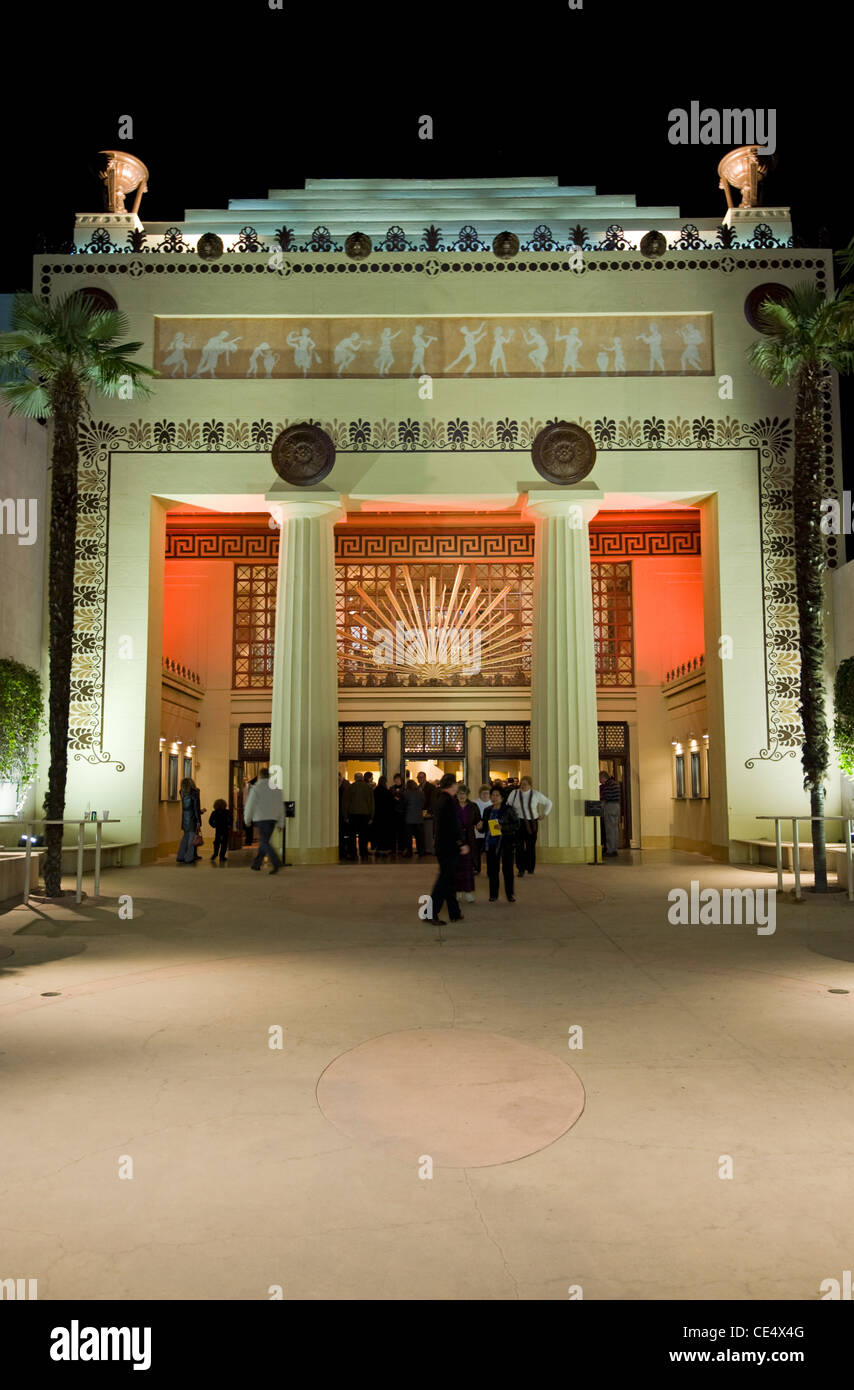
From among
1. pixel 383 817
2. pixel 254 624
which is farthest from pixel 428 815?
pixel 254 624

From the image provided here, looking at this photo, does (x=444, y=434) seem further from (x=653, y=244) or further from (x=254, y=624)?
(x=254, y=624)

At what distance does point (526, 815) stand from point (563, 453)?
720cm

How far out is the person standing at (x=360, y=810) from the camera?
18344mm

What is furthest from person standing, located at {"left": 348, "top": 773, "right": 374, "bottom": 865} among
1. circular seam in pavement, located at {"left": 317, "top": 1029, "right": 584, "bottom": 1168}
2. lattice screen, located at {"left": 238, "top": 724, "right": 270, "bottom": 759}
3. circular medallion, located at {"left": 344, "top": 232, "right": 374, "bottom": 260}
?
circular seam in pavement, located at {"left": 317, "top": 1029, "right": 584, "bottom": 1168}

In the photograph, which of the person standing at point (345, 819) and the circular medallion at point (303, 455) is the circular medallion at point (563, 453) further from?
the person standing at point (345, 819)

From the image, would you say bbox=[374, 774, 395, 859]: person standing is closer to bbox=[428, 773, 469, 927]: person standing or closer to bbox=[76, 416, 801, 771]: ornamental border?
bbox=[76, 416, 801, 771]: ornamental border

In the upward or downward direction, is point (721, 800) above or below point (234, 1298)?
above

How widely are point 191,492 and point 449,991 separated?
12875mm

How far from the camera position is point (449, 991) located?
6.88m

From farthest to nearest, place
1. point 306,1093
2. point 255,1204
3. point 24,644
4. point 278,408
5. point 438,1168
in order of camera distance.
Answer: point 278,408 → point 24,644 → point 306,1093 → point 438,1168 → point 255,1204

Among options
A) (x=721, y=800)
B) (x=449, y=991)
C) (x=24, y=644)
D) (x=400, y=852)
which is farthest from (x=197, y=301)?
(x=449, y=991)

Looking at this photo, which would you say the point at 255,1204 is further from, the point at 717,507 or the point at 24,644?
the point at 717,507

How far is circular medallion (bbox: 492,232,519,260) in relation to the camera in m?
17.9

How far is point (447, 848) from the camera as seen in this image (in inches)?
387
